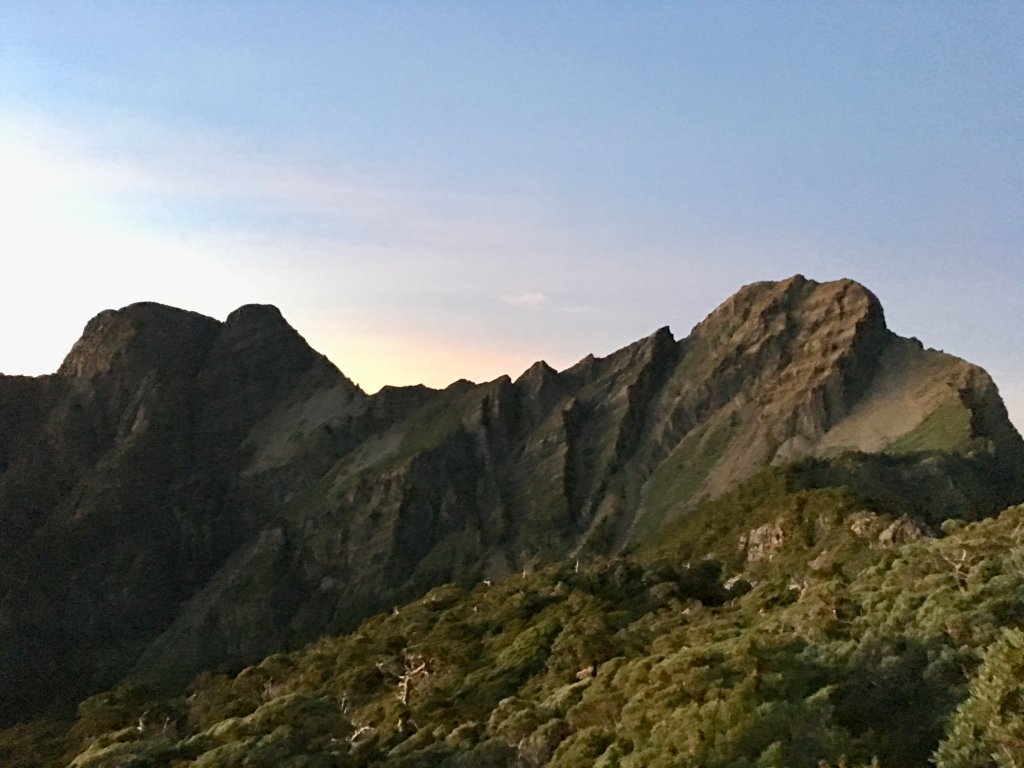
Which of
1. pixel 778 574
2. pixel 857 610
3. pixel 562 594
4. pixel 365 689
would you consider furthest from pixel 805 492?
pixel 857 610

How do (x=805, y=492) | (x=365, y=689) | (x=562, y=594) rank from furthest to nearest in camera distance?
(x=805, y=492) → (x=562, y=594) → (x=365, y=689)

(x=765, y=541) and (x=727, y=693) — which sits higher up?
(x=765, y=541)

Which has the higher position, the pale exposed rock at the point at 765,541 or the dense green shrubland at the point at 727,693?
the pale exposed rock at the point at 765,541

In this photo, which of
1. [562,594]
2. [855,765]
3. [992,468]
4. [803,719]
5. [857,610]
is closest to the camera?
[855,765]

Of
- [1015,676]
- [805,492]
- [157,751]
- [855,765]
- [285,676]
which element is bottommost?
[285,676]

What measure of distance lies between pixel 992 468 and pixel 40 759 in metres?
182

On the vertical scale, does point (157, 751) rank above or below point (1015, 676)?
below

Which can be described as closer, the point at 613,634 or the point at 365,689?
the point at 613,634

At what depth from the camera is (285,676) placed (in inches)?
6216

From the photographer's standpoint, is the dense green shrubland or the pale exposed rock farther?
the pale exposed rock

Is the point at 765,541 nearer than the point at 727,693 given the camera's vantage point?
No

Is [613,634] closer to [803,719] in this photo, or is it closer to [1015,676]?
[803,719]

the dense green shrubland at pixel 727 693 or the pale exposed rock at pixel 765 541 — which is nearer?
the dense green shrubland at pixel 727 693

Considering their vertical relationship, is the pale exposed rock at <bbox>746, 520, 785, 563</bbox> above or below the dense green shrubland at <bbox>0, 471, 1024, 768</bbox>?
above
